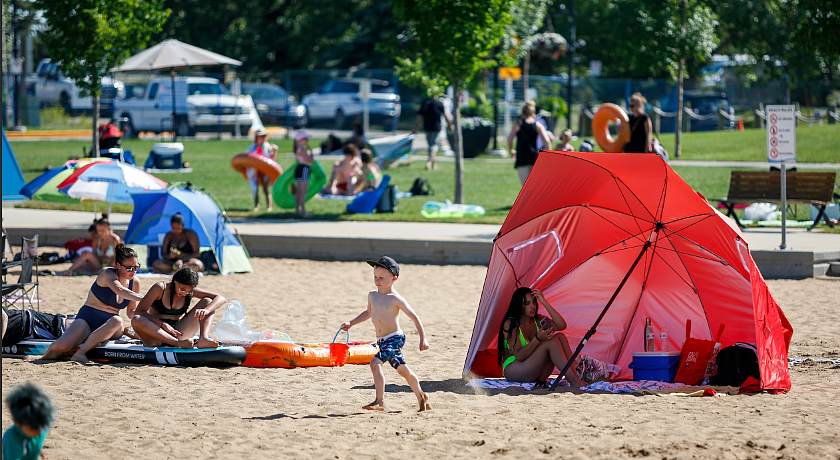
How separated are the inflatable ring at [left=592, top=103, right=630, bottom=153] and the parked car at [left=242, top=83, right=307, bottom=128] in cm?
2151

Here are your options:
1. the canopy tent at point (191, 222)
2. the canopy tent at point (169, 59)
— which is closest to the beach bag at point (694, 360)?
the canopy tent at point (191, 222)

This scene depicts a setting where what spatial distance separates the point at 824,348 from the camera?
8102 millimetres

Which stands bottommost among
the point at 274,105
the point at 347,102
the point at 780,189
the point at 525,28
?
the point at 780,189

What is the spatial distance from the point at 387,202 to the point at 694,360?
9598 millimetres

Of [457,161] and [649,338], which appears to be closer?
[649,338]

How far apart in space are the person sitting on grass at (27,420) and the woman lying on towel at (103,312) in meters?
4.07

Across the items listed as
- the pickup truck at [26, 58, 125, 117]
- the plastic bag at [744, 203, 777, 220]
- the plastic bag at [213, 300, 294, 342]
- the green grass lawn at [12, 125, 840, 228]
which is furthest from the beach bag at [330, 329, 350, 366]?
the pickup truck at [26, 58, 125, 117]

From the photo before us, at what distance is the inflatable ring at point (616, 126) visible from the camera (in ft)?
41.2

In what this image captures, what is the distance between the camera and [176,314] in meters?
7.96

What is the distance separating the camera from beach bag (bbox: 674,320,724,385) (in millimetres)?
7090

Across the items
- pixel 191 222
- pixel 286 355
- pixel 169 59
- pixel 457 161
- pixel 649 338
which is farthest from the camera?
pixel 169 59

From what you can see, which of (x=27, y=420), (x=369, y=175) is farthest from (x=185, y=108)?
(x=27, y=420)

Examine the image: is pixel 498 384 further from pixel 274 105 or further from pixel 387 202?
pixel 274 105

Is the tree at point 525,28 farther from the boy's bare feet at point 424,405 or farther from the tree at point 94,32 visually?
the boy's bare feet at point 424,405
